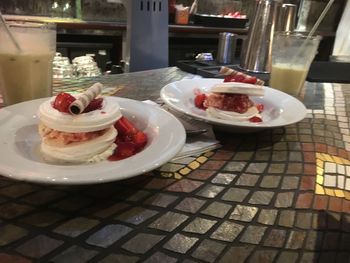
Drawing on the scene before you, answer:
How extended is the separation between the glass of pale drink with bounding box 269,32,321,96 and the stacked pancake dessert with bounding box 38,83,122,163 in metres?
0.74

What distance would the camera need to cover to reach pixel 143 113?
752mm

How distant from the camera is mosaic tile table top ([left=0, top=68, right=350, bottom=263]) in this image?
0.41 meters

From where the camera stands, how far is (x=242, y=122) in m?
0.74

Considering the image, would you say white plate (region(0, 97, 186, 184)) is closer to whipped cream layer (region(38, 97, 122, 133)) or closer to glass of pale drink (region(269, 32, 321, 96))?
whipped cream layer (region(38, 97, 122, 133))

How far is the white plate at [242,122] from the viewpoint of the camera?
729 millimetres

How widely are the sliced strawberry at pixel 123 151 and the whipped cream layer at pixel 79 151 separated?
0.01 m

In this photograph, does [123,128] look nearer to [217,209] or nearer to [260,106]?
[217,209]

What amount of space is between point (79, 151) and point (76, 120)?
0.05m

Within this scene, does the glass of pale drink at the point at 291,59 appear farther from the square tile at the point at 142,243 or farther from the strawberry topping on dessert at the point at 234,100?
the square tile at the point at 142,243

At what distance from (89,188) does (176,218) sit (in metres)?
0.15

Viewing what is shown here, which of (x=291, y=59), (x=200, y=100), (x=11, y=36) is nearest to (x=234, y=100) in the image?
(x=200, y=100)

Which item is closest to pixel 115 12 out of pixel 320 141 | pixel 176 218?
pixel 320 141

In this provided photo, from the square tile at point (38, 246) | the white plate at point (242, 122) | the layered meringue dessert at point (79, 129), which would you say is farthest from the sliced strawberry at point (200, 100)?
the square tile at point (38, 246)

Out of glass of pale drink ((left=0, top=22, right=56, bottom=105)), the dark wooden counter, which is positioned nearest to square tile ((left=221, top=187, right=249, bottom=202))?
glass of pale drink ((left=0, top=22, right=56, bottom=105))
